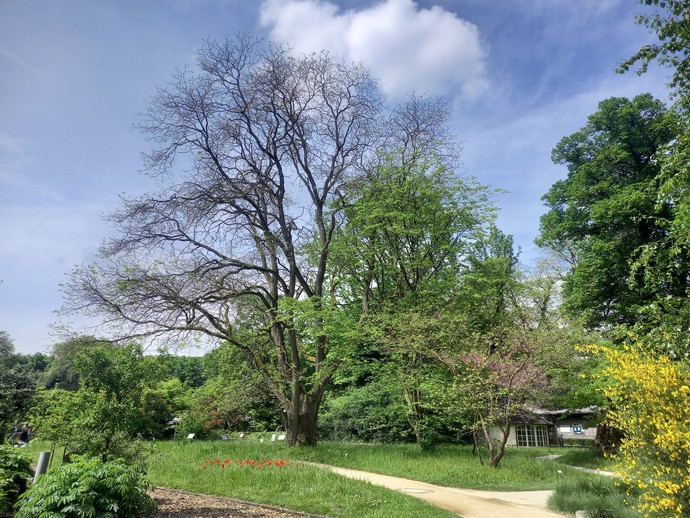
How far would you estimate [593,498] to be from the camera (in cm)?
750

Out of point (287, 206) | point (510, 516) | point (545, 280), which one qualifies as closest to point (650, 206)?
point (545, 280)

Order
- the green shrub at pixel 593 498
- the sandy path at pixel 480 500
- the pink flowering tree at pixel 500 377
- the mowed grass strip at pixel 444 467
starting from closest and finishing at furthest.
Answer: the green shrub at pixel 593 498
the sandy path at pixel 480 500
the mowed grass strip at pixel 444 467
the pink flowering tree at pixel 500 377

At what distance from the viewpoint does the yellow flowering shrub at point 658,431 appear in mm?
5242

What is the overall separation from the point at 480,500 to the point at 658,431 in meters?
4.14

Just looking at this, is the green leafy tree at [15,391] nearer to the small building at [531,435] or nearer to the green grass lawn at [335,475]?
the green grass lawn at [335,475]

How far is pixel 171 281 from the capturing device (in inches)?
559

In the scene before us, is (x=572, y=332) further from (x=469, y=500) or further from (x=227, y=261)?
(x=227, y=261)

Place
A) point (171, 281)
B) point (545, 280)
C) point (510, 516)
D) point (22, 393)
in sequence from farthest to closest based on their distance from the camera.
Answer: point (545, 280)
point (22, 393)
point (171, 281)
point (510, 516)

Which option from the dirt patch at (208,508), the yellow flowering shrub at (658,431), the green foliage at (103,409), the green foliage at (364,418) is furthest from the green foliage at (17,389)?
the yellow flowering shrub at (658,431)

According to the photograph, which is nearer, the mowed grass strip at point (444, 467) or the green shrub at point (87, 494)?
the green shrub at point (87, 494)

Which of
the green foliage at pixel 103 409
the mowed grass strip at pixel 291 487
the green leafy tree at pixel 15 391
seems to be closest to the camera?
the mowed grass strip at pixel 291 487

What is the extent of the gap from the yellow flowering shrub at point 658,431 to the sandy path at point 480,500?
2.25 metres

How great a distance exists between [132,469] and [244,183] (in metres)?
11.4

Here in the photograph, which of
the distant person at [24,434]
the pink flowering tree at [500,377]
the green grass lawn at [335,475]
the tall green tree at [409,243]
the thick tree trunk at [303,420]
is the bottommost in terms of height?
the distant person at [24,434]
